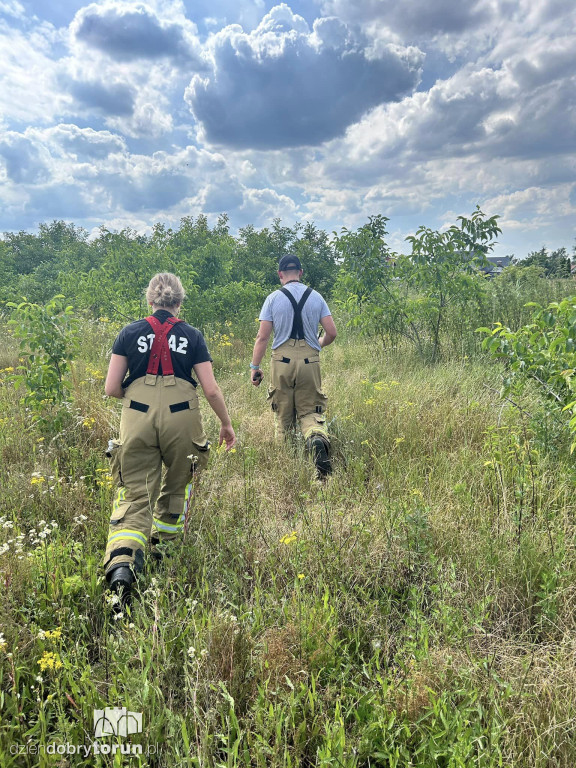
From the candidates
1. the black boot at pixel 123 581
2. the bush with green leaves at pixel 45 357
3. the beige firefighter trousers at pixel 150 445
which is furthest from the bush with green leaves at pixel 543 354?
the bush with green leaves at pixel 45 357

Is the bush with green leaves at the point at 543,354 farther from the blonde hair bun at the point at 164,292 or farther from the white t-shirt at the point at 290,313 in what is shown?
the blonde hair bun at the point at 164,292

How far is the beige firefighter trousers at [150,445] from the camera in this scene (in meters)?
2.85

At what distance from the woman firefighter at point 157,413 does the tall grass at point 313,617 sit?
0.33 metres

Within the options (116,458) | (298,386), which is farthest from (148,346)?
(298,386)

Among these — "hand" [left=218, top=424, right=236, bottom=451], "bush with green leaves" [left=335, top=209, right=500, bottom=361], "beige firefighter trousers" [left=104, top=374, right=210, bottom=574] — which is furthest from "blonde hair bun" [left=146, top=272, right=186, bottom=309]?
"bush with green leaves" [left=335, top=209, right=500, bottom=361]

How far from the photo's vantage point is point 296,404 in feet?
15.1

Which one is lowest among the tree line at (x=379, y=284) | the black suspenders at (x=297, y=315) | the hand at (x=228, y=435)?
the hand at (x=228, y=435)

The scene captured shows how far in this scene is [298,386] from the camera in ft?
14.8

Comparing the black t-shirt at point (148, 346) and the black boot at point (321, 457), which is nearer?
the black t-shirt at point (148, 346)

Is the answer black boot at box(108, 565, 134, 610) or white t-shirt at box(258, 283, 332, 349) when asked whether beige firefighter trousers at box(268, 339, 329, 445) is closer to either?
white t-shirt at box(258, 283, 332, 349)

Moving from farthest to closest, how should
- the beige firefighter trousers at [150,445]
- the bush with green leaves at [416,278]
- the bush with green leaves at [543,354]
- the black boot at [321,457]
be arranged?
the bush with green leaves at [416,278] < the black boot at [321,457] < the bush with green leaves at [543,354] < the beige firefighter trousers at [150,445]

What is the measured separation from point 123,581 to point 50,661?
0.70 m

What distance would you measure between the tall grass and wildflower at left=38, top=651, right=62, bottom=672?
21 mm

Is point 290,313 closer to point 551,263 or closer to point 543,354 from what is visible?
point 543,354
